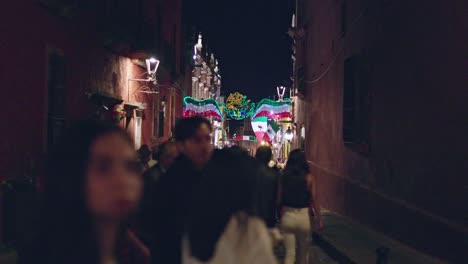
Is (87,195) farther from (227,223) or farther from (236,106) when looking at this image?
(236,106)

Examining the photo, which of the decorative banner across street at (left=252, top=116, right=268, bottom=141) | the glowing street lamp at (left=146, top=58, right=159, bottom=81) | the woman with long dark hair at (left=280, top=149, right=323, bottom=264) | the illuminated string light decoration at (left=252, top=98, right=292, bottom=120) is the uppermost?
the glowing street lamp at (left=146, top=58, right=159, bottom=81)

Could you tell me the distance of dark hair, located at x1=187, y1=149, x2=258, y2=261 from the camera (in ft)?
10.7

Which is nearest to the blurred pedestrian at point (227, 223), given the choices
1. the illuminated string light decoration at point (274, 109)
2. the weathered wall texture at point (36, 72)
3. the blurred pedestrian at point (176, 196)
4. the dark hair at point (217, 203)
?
the dark hair at point (217, 203)

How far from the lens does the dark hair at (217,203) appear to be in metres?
3.25

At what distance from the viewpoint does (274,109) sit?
28.2 m

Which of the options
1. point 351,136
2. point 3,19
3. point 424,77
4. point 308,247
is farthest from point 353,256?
point 3,19

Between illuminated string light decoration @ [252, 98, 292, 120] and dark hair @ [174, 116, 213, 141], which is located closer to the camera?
dark hair @ [174, 116, 213, 141]

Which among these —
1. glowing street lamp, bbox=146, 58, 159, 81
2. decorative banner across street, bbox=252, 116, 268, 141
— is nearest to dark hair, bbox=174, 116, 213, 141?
glowing street lamp, bbox=146, 58, 159, 81

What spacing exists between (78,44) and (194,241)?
1085 cm

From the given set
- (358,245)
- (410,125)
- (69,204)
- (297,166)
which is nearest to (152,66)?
(358,245)

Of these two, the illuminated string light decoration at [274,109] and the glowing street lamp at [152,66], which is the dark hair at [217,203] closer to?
the glowing street lamp at [152,66]

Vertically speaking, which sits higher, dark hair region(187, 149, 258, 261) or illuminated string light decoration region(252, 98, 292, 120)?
illuminated string light decoration region(252, 98, 292, 120)

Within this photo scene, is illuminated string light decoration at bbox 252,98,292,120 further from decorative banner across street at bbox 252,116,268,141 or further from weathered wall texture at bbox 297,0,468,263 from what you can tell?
weathered wall texture at bbox 297,0,468,263

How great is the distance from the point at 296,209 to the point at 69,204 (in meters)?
6.08
